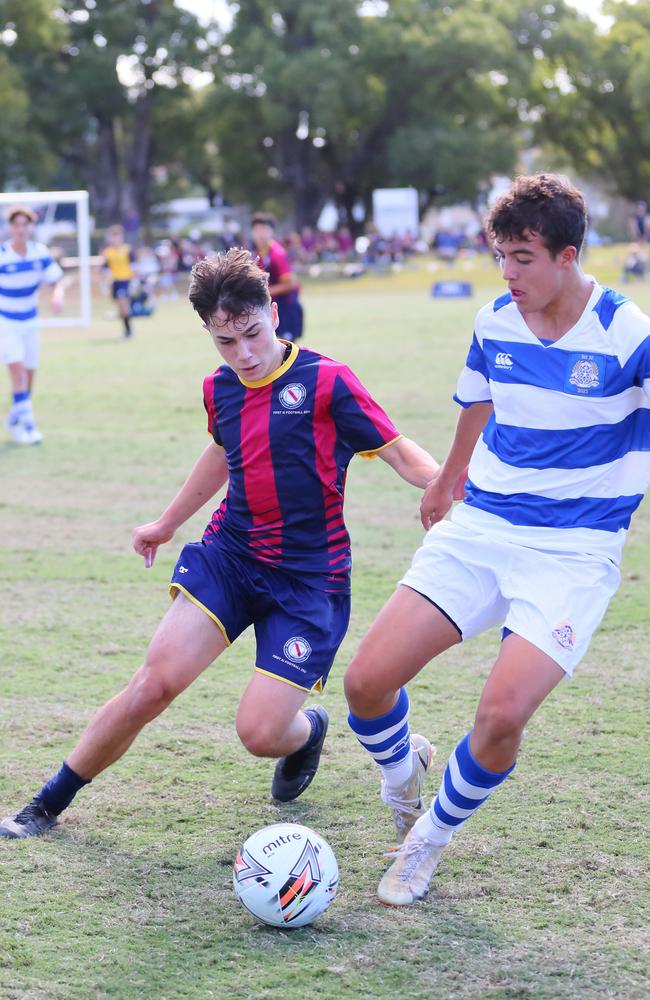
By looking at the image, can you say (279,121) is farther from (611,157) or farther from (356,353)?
(356,353)

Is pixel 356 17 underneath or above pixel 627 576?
above

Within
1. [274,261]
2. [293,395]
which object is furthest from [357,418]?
[274,261]

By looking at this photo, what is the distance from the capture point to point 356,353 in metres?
17.7

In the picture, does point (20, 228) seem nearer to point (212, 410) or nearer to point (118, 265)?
point (212, 410)

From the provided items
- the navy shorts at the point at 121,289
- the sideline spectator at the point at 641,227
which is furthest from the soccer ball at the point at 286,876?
the sideline spectator at the point at 641,227

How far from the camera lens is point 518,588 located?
3.58 meters

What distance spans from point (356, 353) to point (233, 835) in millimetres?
13956

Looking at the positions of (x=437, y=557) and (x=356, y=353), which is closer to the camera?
(x=437, y=557)

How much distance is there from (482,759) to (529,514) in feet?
2.41

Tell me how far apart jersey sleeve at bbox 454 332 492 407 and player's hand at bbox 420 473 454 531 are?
11.8 inches

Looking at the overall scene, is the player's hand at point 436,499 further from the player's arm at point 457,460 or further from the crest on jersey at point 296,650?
the crest on jersey at point 296,650

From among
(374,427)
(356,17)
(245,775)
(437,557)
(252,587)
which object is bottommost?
(245,775)

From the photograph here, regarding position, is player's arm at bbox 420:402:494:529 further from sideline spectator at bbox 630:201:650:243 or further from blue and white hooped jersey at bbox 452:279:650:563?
sideline spectator at bbox 630:201:650:243

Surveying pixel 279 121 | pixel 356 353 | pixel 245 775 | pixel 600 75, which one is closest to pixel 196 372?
pixel 356 353
